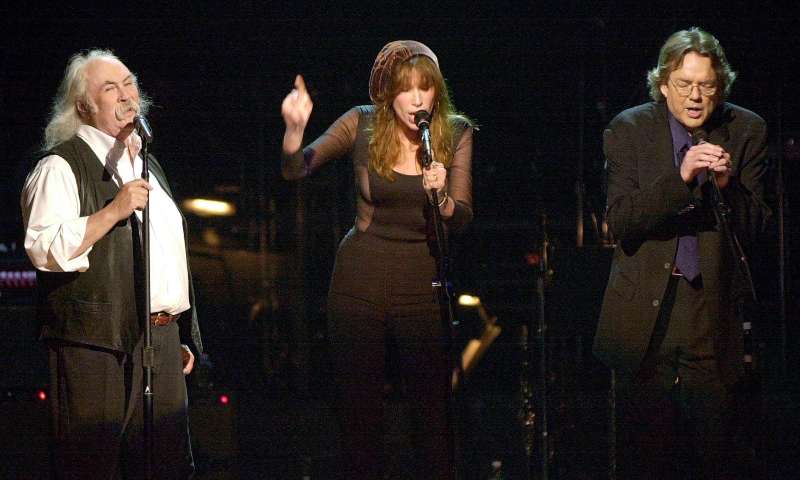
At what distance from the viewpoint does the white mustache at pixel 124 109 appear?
2984mm

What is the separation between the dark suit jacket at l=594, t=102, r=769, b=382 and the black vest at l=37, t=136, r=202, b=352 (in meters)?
1.40

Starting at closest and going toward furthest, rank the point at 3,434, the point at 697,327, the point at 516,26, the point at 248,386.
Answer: the point at 697,327, the point at 3,434, the point at 516,26, the point at 248,386

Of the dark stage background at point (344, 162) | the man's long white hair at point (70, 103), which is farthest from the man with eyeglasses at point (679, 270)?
the dark stage background at point (344, 162)

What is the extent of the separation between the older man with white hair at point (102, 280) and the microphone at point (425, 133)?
766 millimetres

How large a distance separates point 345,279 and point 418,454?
1.80 feet

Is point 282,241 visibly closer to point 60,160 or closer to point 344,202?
point 344,202

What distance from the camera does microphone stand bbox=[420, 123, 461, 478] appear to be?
2641 millimetres

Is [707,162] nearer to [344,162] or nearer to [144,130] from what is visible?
[144,130]

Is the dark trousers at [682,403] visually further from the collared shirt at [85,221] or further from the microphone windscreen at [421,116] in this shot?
the collared shirt at [85,221]

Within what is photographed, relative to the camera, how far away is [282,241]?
6.33 meters

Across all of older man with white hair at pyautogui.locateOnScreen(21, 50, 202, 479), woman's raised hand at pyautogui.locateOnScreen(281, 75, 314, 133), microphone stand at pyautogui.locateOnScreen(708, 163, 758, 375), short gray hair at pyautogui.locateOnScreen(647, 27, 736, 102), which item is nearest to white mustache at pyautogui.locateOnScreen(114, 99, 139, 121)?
older man with white hair at pyautogui.locateOnScreen(21, 50, 202, 479)

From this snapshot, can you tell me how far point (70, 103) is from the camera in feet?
9.94

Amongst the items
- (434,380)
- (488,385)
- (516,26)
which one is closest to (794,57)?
(516,26)

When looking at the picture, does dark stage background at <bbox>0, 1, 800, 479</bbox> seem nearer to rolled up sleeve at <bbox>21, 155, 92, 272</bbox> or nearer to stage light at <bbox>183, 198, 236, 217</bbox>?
stage light at <bbox>183, 198, 236, 217</bbox>
